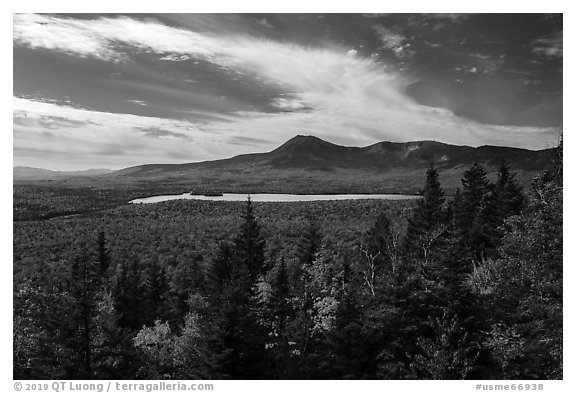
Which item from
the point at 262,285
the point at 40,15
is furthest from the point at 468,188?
the point at 40,15

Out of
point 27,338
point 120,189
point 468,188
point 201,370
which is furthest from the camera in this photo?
point 120,189

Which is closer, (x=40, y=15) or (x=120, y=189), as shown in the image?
(x=40, y=15)

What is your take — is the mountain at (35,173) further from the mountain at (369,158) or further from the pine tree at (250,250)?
the pine tree at (250,250)

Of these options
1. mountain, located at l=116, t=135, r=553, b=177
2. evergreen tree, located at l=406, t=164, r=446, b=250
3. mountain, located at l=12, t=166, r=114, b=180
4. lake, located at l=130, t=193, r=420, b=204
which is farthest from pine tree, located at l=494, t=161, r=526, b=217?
mountain, located at l=12, t=166, r=114, b=180

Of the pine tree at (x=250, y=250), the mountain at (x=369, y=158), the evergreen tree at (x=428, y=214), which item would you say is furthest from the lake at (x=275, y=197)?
the pine tree at (x=250, y=250)

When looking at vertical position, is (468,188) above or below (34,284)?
above

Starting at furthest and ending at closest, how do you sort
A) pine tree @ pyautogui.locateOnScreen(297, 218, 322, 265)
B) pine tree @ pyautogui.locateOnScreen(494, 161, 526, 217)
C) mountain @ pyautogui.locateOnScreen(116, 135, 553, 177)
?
pine tree @ pyautogui.locateOnScreen(494, 161, 526, 217)
pine tree @ pyautogui.locateOnScreen(297, 218, 322, 265)
mountain @ pyautogui.locateOnScreen(116, 135, 553, 177)

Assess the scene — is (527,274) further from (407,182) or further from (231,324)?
(407,182)

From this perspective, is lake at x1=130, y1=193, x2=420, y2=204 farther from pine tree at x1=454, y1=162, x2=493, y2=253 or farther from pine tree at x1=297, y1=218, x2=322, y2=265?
pine tree at x1=297, y1=218, x2=322, y2=265
